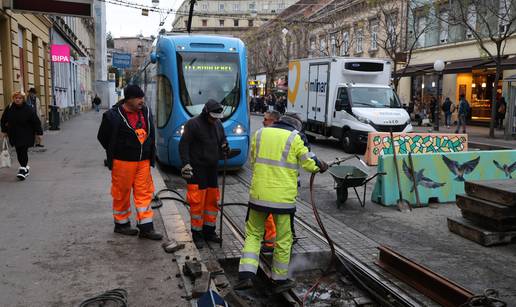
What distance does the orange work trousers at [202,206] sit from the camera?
6.07 metres

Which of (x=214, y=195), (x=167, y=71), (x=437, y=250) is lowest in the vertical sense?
(x=437, y=250)

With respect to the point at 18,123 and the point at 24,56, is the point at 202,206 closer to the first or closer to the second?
the point at 18,123

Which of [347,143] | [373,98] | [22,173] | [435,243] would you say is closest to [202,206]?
[435,243]

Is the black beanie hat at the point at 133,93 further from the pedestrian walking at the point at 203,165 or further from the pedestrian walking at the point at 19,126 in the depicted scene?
the pedestrian walking at the point at 19,126

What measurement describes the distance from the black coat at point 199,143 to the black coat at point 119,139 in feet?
1.61

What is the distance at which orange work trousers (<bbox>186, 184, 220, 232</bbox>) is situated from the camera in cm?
607

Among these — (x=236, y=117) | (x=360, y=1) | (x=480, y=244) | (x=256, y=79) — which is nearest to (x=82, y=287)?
(x=480, y=244)

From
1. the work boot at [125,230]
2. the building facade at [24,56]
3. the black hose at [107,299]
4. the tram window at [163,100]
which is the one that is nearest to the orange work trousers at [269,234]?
the work boot at [125,230]

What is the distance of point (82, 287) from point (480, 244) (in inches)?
198

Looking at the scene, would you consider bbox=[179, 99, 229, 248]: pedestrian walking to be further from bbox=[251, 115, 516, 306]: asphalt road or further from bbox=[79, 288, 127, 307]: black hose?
bbox=[251, 115, 516, 306]: asphalt road

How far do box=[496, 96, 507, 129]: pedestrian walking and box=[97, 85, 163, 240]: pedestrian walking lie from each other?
23068 mm

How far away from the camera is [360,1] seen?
111ft

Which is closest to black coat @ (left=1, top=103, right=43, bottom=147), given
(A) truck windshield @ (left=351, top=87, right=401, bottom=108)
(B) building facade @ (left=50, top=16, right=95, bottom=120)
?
(A) truck windshield @ (left=351, top=87, right=401, bottom=108)

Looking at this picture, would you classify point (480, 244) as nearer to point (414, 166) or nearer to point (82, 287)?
point (414, 166)
